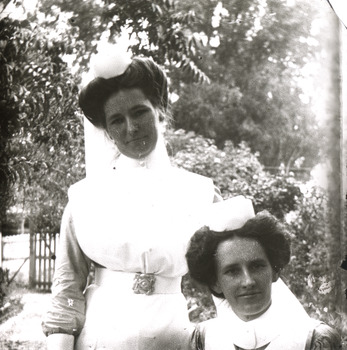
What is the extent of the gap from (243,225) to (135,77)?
63 centimetres

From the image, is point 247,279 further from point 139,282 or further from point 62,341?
point 62,341

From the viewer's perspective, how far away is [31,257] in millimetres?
2053

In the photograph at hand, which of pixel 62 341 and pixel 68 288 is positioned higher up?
pixel 68 288

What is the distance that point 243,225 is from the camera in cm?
182

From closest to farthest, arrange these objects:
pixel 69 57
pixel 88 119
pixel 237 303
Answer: pixel 237 303 < pixel 88 119 < pixel 69 57

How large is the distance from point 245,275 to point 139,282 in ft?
1.16

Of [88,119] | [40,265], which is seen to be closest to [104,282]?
[40,265]

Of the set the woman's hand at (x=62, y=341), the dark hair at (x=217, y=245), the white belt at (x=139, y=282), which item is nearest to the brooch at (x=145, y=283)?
the white belt at (x=139, y=282)

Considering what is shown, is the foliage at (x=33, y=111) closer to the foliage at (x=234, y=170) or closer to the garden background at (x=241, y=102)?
the garden background at (x=241, y=102)

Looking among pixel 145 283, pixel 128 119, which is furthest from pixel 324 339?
pixel 128 119

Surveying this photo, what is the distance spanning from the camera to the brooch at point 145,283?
1.81m

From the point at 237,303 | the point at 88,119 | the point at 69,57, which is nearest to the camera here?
the point at 237,303

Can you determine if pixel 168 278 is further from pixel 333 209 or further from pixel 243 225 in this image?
pixel 333 209

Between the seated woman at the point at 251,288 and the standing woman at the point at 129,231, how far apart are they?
7 centimetres
